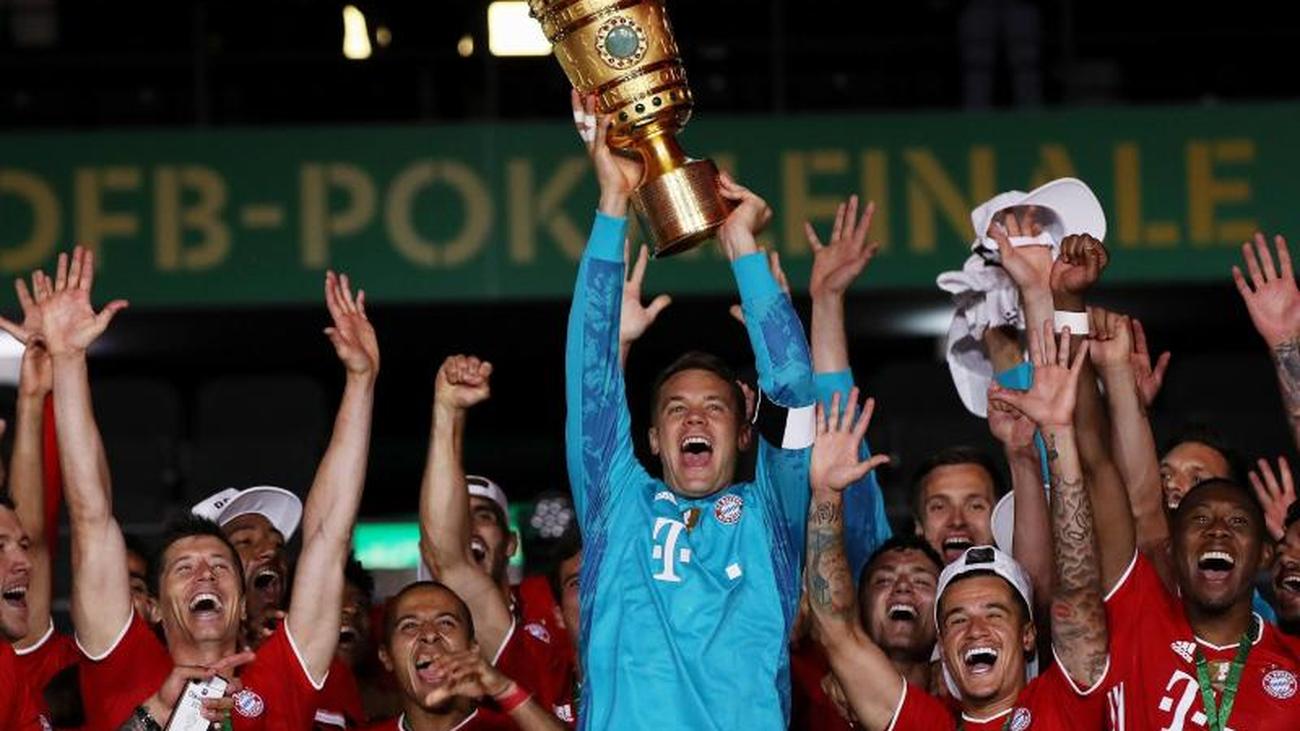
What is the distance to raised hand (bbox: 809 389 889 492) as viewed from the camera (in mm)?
5883

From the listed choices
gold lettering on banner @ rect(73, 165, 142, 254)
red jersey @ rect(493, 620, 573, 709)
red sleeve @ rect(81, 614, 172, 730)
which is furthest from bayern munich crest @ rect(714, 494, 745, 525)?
gold lettering on banner @ rect(73, 165, 142, 254)

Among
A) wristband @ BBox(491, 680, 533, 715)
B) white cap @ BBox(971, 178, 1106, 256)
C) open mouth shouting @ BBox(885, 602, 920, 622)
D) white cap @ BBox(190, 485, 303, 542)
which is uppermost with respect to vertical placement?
white cap @ BBox(971, 178, 1106, 256)

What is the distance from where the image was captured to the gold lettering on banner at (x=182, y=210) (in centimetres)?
1138

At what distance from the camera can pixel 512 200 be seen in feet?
37.1

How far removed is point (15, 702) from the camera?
250 inches

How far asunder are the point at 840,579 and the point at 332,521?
4.27ft

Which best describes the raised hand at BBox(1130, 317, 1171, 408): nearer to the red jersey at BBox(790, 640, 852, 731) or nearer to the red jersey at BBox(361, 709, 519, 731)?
the red jersey at BBox(790, 640, 852, 731)

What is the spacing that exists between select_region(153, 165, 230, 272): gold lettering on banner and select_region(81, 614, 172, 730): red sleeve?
5.04 meters

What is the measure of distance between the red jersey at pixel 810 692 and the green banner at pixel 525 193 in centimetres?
434

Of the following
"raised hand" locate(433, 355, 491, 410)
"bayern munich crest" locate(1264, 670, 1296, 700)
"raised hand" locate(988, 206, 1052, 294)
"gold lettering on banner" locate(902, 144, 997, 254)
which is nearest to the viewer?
"bayern munich crest" locate(1264, 670, 1296, 700)

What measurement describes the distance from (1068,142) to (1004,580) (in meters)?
5.40

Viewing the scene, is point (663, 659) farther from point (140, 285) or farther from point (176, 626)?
point (140, 285)

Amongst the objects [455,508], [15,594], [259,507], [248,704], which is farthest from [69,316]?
[259,507]

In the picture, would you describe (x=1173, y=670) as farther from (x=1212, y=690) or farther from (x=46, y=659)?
(x=46, y=659)
